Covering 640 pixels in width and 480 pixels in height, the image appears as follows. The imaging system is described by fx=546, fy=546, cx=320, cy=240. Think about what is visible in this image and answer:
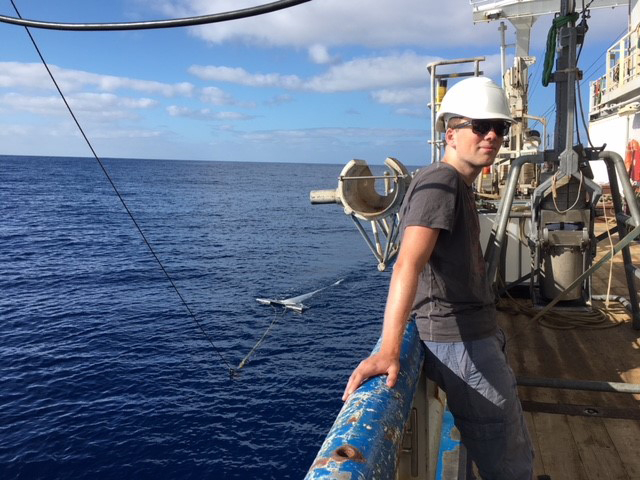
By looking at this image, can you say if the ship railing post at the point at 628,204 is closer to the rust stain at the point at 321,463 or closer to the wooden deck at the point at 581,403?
the wooden deck at the point at 581,403

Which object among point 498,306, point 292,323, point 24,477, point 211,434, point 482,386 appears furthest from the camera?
point 292,323

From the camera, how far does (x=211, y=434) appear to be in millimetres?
13609

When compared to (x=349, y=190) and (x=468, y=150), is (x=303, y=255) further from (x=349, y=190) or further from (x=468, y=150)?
(x=468, y=150)

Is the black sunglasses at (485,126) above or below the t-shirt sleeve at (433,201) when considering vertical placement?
above

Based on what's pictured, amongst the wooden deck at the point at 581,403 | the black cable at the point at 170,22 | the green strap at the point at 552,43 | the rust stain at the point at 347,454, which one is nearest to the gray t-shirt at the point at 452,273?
the rust stain at the point at 347,454

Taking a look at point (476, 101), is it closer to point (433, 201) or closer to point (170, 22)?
point (433, 201)

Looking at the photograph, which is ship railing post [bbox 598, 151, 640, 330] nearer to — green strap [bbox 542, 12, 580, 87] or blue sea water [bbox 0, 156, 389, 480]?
green strap [bbox 542, 12, 580, 87]

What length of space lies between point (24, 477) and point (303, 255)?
2674 centimetres

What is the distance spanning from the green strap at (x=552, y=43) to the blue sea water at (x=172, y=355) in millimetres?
9515

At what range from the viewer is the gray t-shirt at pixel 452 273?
2.08 m

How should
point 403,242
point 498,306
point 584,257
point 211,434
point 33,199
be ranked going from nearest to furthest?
1. point 403,242
2. point 584,257
3. point 498,306
4. point 211,434
5. point 33,199

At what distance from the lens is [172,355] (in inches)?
734

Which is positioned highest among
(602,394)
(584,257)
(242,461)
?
(584,257)

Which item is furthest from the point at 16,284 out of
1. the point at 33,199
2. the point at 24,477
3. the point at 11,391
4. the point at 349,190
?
the point at 33,199
